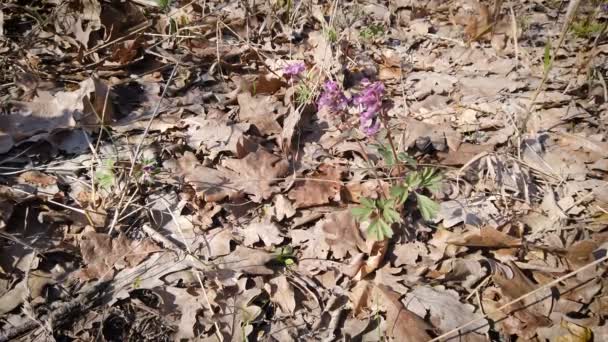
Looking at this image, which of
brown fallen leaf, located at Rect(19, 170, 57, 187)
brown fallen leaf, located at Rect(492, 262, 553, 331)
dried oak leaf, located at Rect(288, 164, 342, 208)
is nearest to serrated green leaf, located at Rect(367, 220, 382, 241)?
dried oak leaf, located at Rect(288, 164, 342, 208)

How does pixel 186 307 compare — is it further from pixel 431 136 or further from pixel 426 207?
pixel 431 136

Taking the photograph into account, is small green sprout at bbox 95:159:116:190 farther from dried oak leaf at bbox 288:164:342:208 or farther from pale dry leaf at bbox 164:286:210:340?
dried oak leaf at bbox 288:164:342:208

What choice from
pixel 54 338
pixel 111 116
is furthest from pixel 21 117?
pixel 54 338

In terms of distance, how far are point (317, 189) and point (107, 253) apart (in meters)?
1.32

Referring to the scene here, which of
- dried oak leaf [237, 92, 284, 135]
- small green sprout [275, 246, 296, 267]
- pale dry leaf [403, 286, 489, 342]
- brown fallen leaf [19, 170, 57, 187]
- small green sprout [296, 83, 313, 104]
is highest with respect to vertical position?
small green sprout [296, 83, 313, 104]

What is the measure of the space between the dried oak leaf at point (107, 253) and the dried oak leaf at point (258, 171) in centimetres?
68

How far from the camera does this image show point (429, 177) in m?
1.94

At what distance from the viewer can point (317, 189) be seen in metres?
2.37

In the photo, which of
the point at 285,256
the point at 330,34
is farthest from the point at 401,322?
the point at 330,34

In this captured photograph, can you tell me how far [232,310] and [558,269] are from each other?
5.90ft

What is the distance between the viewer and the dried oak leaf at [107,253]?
2047mm

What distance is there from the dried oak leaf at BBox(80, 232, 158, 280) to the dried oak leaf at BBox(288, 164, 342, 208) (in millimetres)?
924

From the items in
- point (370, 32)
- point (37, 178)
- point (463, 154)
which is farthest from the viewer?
point (370, 32)

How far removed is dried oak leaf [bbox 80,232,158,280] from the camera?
205 cm
